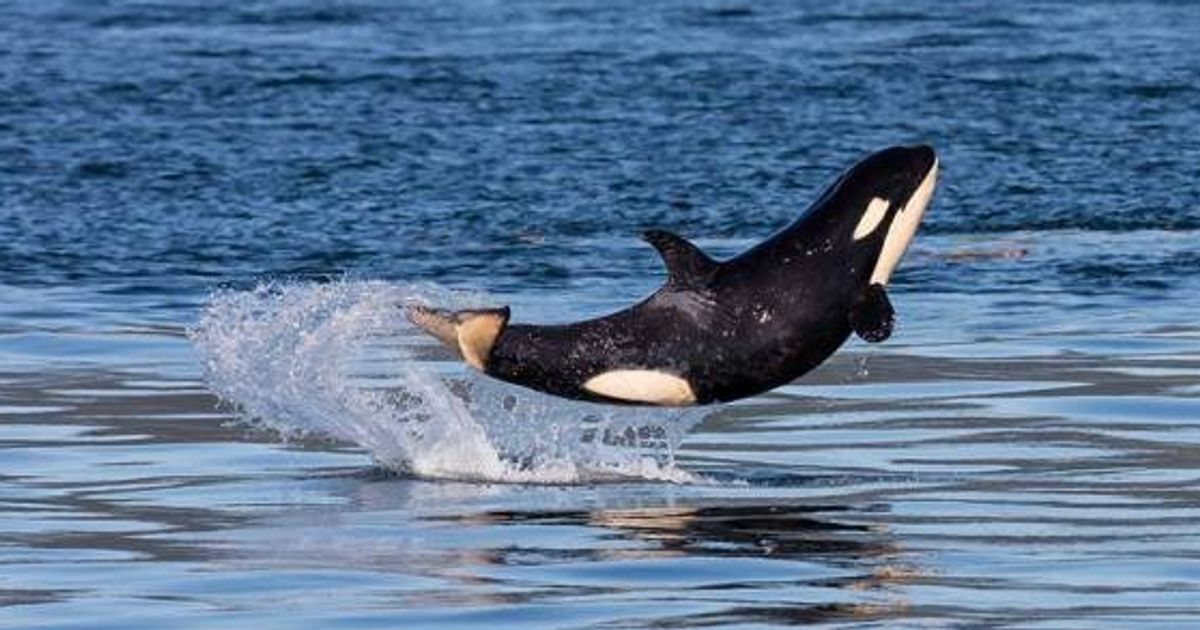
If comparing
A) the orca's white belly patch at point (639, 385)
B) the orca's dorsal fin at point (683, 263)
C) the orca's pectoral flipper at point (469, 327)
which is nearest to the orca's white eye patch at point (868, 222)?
the orca's dorsal fin at point (683, 263)

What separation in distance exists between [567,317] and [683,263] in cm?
530

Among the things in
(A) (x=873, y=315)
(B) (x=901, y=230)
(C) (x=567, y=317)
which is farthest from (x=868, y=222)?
(C) (x=567, y=317)

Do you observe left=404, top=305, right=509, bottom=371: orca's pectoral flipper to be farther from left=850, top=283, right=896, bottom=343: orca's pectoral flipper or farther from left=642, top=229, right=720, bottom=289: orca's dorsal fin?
left=850, top=283, right=896, bottom=343: orca's pectoral flipper

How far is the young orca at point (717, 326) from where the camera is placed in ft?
37.2

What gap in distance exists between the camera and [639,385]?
11398 mm

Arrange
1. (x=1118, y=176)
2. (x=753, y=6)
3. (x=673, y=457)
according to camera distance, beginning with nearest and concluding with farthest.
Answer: (x=673, y=457) → (x=1118, y=176) → (x=753, y=6)

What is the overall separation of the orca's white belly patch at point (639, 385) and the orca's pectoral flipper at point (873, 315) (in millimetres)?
588

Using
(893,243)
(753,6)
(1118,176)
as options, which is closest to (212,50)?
(753,6)

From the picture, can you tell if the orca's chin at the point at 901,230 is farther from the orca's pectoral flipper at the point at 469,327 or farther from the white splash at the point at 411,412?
the orca's pectoral flipper at the point at 469,327

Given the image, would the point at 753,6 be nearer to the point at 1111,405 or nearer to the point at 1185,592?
the point at 1111,405

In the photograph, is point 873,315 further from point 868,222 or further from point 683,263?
point 683,263

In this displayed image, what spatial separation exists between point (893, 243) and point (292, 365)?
8.80ft

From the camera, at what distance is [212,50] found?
29578mm

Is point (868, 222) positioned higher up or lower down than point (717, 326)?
higher up
